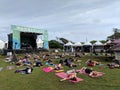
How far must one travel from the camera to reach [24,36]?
58.0 meters

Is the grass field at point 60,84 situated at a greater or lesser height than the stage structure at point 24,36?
lesser

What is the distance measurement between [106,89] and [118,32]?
196 feet

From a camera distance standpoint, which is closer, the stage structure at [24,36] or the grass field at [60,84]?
the grass field at [60,84]

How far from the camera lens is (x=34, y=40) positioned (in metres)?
58.9

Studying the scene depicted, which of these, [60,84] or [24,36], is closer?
[60,84]

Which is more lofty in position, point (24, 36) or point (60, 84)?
point (24, 36)

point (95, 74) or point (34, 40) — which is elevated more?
point (34, 40)

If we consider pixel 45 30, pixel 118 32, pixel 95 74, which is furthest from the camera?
pixel 118 32

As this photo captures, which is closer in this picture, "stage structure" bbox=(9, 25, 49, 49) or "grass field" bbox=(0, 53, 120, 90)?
"grass field" bbox=(0, 53, 120, 90)

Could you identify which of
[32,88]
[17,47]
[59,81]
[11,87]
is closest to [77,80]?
[59,81]

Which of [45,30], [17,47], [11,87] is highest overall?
[45,30]

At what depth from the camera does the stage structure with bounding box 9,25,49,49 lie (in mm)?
45709

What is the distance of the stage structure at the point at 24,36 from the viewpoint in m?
45.7

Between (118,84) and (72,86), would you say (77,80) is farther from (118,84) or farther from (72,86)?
(118,84)
